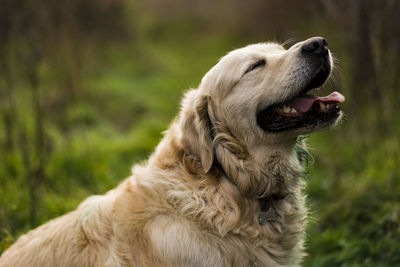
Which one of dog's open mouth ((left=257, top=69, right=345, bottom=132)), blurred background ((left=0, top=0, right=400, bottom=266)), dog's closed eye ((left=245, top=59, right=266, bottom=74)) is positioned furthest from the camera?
blurred background ((left=0, top=0, right=400, bottom=266))

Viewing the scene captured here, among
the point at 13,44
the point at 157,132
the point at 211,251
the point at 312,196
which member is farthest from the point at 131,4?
the point at 211,251

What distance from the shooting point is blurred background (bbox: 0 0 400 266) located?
406 centimetres

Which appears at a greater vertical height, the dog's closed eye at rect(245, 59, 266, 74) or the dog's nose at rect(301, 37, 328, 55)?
the dog's nose at rect(301, 37, 328, 55)

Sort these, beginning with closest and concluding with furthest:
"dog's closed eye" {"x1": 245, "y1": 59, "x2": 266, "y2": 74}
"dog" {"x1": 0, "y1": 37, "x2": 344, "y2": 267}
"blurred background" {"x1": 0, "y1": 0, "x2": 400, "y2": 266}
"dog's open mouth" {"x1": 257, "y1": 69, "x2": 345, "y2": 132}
Result: 1. "dog" {"x1": 0, "y1": 37, "x2": 344, "y2": 267}
2. "dog's open mouth" {"x1": 257, "y1": 69, "x2": 345, "y2": 132}
3. "dog's closed eye" {"x1": 245, "y1": 59, "x2": 266, "y2": 74}
4. "blurred background" {"x1": 0, "y1": 0, "x2": 400, "y2": 266}

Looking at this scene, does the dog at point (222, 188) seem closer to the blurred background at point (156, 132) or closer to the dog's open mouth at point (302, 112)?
the dog's open mouth at point (302, 112)

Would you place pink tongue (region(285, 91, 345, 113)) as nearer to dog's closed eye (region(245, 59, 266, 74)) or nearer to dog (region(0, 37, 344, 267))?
dog (region(0, 37, 344, 267))

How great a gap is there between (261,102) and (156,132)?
450 cm

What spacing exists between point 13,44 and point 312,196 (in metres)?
3.95

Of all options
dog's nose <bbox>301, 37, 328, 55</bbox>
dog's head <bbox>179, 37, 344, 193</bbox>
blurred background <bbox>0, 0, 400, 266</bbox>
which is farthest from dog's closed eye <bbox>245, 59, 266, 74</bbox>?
blurred background <bbox>0, 0, 400, 266</bbox>

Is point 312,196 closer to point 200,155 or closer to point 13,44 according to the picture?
point 200,155

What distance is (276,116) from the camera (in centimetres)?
305

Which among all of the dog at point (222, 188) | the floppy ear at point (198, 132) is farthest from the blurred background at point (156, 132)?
the floppy ear at point (198, 132)

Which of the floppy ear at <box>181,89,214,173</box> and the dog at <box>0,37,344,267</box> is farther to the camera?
the floppy ear at <box>181,89,214,173</box>

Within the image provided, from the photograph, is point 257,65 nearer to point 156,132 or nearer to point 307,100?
point 307,100
